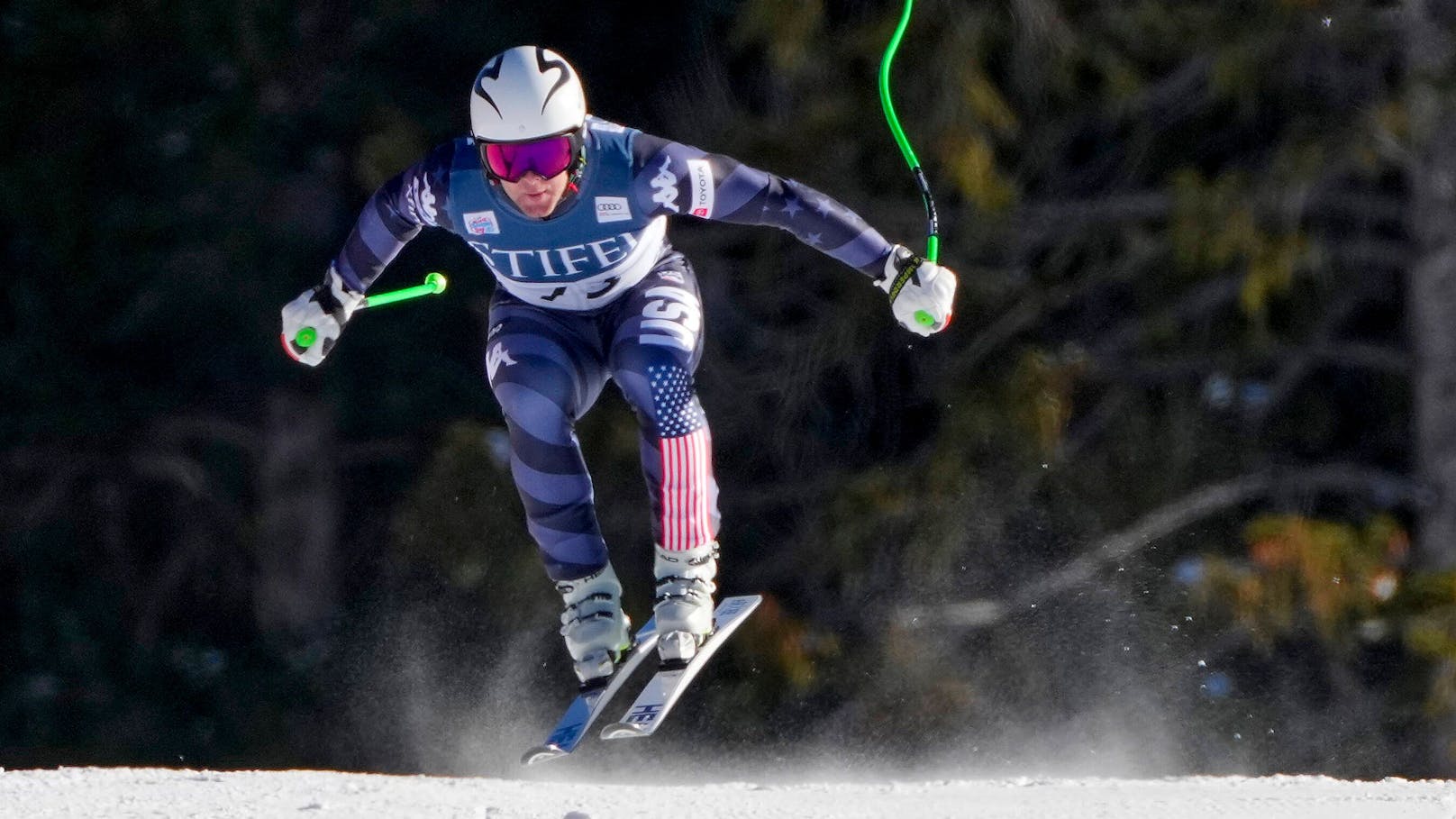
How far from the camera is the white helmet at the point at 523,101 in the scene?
4984mm

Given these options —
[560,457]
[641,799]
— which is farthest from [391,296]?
[641,799]

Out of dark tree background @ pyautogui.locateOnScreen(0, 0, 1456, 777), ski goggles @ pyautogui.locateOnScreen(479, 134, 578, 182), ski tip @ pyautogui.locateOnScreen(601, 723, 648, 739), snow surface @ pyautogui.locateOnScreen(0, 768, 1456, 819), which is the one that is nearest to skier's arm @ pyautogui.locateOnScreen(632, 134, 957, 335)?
ski goggles @ pyautogui.locateOnScreen(479, 134, 578, 182)

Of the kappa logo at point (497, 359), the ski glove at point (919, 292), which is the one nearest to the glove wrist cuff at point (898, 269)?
the ski glove at point (919, 292)

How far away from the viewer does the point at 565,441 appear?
5309 millimetres

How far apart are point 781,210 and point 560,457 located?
816mm

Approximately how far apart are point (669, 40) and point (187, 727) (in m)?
4.60

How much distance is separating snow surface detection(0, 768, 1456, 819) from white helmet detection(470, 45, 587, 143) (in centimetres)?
158

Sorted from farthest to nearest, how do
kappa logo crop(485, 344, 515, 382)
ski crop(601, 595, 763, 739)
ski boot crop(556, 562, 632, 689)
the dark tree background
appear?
the dark tree background < ski boot crop(556, 562, 632, 689) < kappa logo crop(485, 344, 515, 382) < ski crop(601, 595, 763, 739)

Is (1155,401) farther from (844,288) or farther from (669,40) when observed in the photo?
(669,40)

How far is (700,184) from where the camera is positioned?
5.14m

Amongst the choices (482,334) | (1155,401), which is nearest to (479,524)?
(482,334)

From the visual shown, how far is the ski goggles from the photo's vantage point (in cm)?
501

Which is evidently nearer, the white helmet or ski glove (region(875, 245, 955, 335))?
the white helmet

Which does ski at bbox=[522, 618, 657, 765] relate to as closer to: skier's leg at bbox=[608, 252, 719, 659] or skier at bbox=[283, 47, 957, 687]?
skier at bbox=[283, 47, 957, 687]
